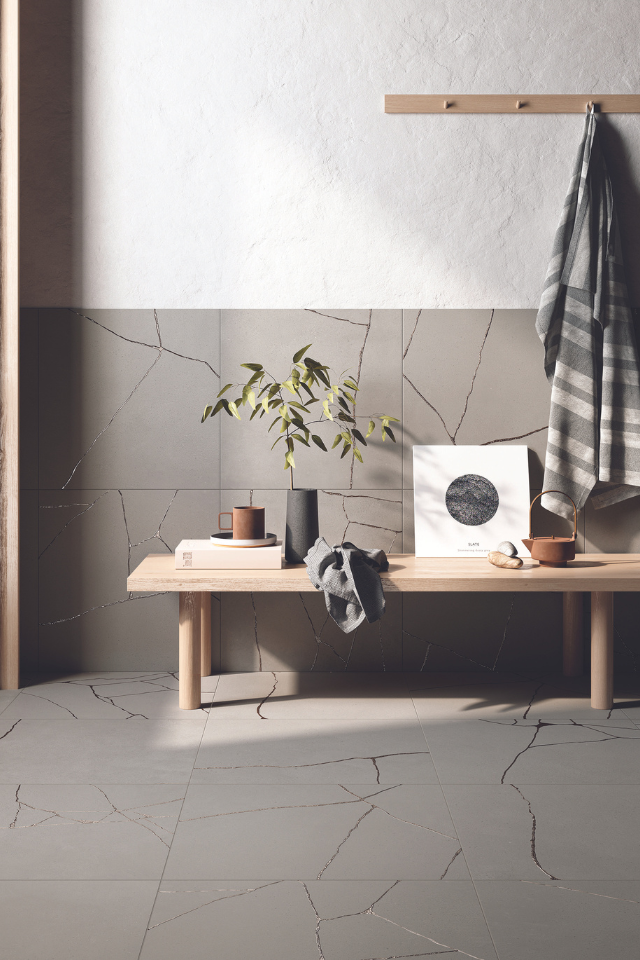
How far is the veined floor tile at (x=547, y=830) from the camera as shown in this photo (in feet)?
5.10

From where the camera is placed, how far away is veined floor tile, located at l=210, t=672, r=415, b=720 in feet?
8.00

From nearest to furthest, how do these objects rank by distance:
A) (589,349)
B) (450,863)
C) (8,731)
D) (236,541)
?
(450,863) < (8,731) < (236,541) < (589,349)

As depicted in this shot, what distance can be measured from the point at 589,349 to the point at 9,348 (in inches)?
76.6

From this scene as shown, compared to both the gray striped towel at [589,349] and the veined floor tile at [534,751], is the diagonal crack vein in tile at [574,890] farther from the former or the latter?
the gray striped towel at [589,349]

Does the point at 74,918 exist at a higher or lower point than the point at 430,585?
lower

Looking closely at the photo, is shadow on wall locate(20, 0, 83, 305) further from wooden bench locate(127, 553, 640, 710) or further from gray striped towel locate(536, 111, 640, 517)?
gray striped towel locate(536, 111, 640, 517)

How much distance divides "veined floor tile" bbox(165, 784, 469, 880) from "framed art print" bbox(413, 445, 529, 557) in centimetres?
103

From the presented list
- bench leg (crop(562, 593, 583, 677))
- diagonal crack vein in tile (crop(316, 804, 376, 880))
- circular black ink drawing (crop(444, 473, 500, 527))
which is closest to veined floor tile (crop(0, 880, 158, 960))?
diagonal crack vein in tile (crop(316, 804, 376, 880))

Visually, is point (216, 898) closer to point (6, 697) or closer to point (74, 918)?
point (74, 918)

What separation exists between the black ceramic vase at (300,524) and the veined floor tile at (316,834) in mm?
854

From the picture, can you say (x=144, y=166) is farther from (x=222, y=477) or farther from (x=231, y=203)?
(x=222, y=477)

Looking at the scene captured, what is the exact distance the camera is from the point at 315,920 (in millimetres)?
1387

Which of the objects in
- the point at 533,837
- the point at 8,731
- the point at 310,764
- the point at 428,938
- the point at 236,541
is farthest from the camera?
the point at 236,541

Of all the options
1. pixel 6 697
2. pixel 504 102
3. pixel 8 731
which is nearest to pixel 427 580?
pixel 8 731
